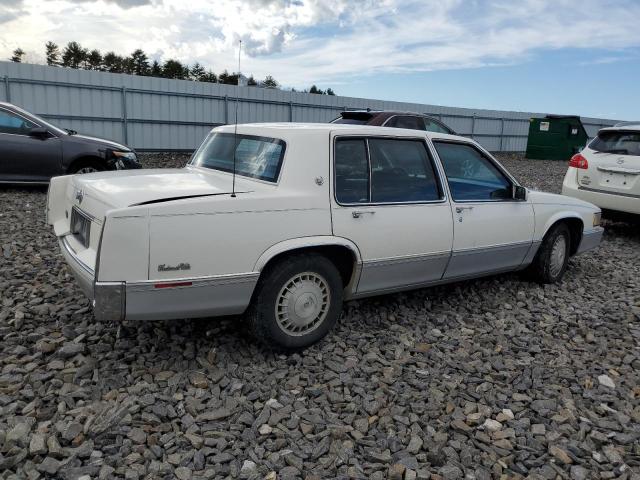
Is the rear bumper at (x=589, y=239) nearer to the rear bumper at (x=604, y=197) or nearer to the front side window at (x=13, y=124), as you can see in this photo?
the rear bumper at (x=604, y=197)

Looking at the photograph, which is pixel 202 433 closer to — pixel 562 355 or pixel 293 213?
pixel 293 213

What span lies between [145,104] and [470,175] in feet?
45.6

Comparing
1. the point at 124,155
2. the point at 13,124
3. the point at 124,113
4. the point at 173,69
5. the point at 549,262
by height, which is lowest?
the point at 549,262

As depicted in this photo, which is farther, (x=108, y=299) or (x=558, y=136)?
(x=558, y=136)

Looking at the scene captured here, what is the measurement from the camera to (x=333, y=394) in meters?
3.29

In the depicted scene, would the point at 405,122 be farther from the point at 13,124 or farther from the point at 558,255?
the point at 13,124

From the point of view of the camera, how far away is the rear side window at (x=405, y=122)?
10.0m

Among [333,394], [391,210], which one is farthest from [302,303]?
[391,210]

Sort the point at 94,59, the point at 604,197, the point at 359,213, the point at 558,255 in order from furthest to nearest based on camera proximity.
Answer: the point at 94,59 < the point at 604,197 < the point at 558,255 < the point at 359,213

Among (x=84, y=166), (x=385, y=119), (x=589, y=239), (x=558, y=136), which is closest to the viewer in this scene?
(x=589, y=239)

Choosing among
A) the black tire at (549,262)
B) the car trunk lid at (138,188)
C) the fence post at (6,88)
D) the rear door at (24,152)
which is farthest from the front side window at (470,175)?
the fence post at (6,88)

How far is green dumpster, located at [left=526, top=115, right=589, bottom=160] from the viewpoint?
78.7 feet

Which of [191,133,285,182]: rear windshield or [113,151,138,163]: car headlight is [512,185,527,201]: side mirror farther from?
[113,151,138,163]: car headlight

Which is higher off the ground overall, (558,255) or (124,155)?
(124,155)
